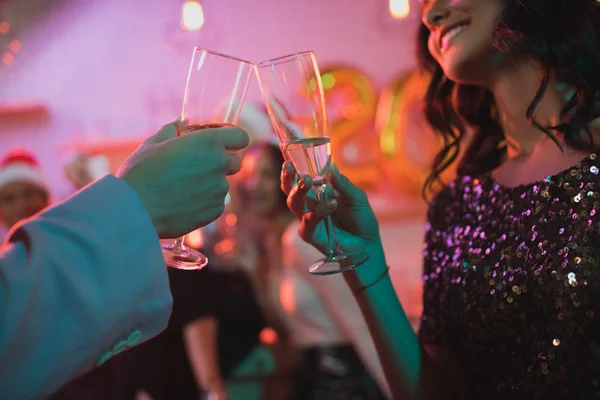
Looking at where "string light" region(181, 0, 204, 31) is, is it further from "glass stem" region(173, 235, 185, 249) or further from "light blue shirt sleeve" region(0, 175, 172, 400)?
"light blue shirt sleeve" region(0, 175, 172, 400)

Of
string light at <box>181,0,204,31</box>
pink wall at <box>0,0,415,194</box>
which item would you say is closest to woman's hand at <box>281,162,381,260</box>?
string light at <box>181,0,204,31</box>

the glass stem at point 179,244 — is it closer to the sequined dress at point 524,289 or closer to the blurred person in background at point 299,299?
the sequined dress at point 524,289

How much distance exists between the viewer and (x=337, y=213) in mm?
1174

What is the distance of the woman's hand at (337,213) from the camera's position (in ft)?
3.49

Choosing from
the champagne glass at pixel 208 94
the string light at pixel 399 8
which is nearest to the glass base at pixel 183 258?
the champagne glass at pixel 208 94

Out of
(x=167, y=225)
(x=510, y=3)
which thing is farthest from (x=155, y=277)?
(x=510, y=3)

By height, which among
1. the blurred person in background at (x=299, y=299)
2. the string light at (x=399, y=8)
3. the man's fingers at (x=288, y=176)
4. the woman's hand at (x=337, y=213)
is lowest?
the blurred person in background at (x=299, y=299)

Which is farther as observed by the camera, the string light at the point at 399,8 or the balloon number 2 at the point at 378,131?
the string light at the point at 399,8

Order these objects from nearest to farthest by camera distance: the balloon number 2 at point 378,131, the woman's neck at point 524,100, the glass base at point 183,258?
the glass base at point 183,258, the woman's neck at point 524,100, the balloon number 2 at point 378,131

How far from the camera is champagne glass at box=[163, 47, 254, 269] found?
3.17ft

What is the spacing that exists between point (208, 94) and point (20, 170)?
8.44 ft

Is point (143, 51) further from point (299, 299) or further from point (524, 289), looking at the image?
point (524, 289)

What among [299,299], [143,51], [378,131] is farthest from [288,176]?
[143,51]

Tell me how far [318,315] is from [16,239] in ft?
6.73
